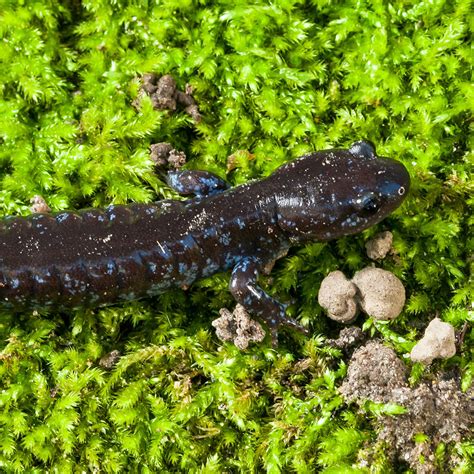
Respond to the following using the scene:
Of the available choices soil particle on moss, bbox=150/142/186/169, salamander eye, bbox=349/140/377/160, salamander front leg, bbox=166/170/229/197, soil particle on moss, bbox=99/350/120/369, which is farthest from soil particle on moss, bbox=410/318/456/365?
soil particle on moss, bbox=150/142/186/169

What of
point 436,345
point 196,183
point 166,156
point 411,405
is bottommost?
point 411,405

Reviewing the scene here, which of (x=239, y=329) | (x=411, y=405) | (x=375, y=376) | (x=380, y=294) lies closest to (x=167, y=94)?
(x=239, y=329)

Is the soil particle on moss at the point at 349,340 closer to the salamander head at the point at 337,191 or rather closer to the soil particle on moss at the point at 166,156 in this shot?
the salamander head at the point at 337,191

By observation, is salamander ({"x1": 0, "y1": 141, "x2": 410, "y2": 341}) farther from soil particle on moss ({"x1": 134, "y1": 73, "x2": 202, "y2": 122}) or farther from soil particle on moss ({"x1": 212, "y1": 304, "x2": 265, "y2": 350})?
soil particle on moss ({"x1": 134, "y1": 73, "x2": 202, "y2": 122})

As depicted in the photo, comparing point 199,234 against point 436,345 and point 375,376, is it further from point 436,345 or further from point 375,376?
point 436,345

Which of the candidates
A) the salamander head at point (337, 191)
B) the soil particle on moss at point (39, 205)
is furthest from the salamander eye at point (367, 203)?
the soil particle on moss at point (39, 205)
